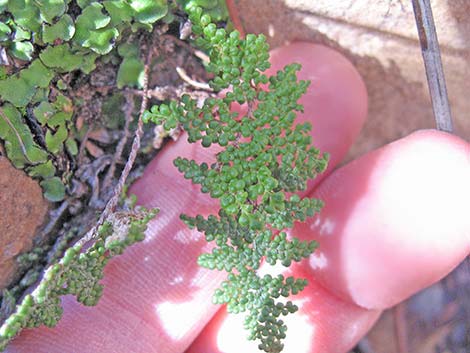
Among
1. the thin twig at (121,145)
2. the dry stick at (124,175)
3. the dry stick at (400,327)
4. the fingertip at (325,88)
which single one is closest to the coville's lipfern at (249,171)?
the dry stick at (124,175)

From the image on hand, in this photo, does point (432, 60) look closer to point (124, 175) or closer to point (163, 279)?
point (124, 175)

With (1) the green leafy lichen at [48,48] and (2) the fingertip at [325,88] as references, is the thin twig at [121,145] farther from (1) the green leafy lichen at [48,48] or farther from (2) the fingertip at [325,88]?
(2) the fingertip at [325,88]

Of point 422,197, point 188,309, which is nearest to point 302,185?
point 422,197

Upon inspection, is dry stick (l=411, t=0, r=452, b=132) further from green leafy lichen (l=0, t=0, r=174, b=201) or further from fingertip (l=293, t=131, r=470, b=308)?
green leafy lichen (l=0, t=0, r=174, b=201)

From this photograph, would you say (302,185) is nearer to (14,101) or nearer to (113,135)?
(113,135)

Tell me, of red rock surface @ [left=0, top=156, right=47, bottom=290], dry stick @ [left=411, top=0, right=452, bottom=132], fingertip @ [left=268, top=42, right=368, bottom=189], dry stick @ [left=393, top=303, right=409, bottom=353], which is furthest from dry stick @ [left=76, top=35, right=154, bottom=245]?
dry stick @ [left=393, top=303, right=409, bottom=353]

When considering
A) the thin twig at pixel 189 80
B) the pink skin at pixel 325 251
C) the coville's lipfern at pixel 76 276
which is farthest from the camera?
the thin twig at pixel 189 80
